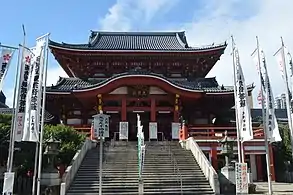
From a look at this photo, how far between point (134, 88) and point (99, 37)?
431 inches

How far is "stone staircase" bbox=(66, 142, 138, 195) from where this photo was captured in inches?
659

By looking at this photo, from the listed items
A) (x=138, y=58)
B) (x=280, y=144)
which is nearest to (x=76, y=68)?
(x=138, y=58)

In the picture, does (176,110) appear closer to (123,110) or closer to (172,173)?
(123,110)

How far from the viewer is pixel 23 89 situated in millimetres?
15820

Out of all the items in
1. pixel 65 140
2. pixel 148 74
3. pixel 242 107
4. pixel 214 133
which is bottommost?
pixel 65 140

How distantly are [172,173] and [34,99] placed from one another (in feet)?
26.5

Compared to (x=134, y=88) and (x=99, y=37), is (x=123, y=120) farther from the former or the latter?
(x=99, y=37)

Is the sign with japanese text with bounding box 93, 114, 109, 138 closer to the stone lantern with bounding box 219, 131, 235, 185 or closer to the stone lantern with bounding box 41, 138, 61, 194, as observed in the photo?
the stone lantern with bounding box 41, 138, 61, 194

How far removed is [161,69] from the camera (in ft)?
102

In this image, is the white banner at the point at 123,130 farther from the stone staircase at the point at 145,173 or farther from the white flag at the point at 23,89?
the white flag at the point at 23,89

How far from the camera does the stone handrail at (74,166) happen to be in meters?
15.8

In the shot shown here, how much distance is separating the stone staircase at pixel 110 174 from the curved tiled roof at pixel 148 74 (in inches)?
250

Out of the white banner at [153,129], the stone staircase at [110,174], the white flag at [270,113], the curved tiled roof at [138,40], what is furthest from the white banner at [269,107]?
the curved tiled roof at [138,40]

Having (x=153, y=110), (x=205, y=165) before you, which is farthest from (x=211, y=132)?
(x=205, y=165)
